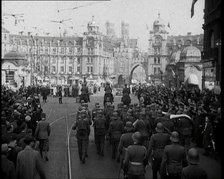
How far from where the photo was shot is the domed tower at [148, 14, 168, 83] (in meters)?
122

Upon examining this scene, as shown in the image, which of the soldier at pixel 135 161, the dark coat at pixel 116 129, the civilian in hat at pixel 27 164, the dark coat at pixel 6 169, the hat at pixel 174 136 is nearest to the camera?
the dark coat at pixel 6 169

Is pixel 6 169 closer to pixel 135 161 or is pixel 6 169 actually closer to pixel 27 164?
pixel 27 164

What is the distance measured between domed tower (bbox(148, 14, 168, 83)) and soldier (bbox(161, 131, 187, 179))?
112m

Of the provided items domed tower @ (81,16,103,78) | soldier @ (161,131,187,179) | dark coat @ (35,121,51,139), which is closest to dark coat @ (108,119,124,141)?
dark coat @ (35,121,51,139)

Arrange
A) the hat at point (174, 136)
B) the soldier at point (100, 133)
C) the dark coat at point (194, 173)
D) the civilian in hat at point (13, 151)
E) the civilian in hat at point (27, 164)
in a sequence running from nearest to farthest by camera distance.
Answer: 1. the dark coat at point (194, 173)
2. the civilian in hat at point (27, 164)
3. the hat at point (174, 136)
4. the civilian in hat at point (13, 151)
5. the soldier at point (100, 133)

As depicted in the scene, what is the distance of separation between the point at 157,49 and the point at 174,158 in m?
118

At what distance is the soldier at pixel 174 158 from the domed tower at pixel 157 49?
369ft

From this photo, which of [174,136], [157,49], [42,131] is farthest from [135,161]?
Result: [157,49]

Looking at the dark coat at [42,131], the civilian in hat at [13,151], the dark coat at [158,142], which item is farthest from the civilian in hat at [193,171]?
the dark coat at [42,131]

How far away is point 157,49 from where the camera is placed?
125m

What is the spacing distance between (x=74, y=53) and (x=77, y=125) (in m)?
118

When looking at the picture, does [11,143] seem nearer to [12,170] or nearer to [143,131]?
[12,170]

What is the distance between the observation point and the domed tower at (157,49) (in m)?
122

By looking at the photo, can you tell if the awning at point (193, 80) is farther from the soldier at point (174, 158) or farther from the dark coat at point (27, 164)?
the dark coat at point (27, 164)
